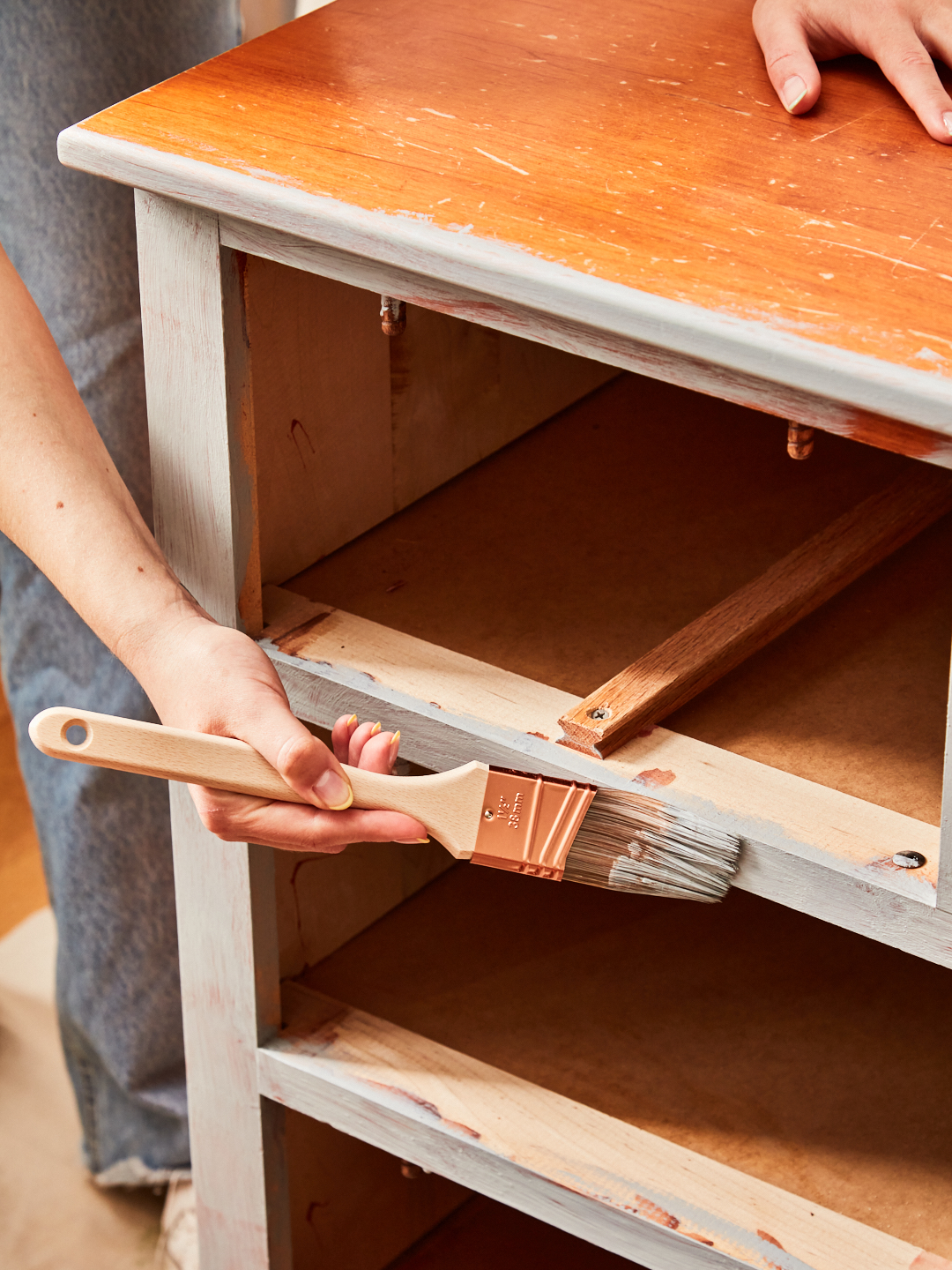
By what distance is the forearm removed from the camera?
25.3 inches

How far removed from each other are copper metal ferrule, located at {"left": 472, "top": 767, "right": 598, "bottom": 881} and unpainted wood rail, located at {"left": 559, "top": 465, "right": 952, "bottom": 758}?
1.7 inches

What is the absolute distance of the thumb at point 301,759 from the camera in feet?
1.83

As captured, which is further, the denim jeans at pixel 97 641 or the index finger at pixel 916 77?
the denim jeans at pixel 97 641

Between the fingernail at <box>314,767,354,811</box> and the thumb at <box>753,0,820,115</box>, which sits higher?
the thumb at <box>753,0,820,115</box>

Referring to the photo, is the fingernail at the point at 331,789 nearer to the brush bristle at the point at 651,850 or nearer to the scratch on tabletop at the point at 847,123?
the brush bristle at the point at 651,850

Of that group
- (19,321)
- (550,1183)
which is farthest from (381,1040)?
Result: (19,321)

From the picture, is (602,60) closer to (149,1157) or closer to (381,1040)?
(381,1040)

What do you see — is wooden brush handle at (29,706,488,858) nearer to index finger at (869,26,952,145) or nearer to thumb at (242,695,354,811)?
thumb at (242,695,354,811)

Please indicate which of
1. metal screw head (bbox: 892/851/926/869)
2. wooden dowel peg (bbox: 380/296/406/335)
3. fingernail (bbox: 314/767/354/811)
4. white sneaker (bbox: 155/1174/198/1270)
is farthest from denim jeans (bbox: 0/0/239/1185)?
metal screw head (bbox: 892/851/926/869)

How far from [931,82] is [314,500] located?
0.34m

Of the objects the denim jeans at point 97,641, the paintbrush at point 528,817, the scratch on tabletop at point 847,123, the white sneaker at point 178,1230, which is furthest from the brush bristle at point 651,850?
the white sneaker at point 178,1230

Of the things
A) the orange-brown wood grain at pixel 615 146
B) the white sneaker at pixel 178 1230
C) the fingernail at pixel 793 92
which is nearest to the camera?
the orange-brown wood grain at pixel 615 146

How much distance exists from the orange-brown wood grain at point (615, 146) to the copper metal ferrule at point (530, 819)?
19 cm

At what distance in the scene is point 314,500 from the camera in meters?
0.76
